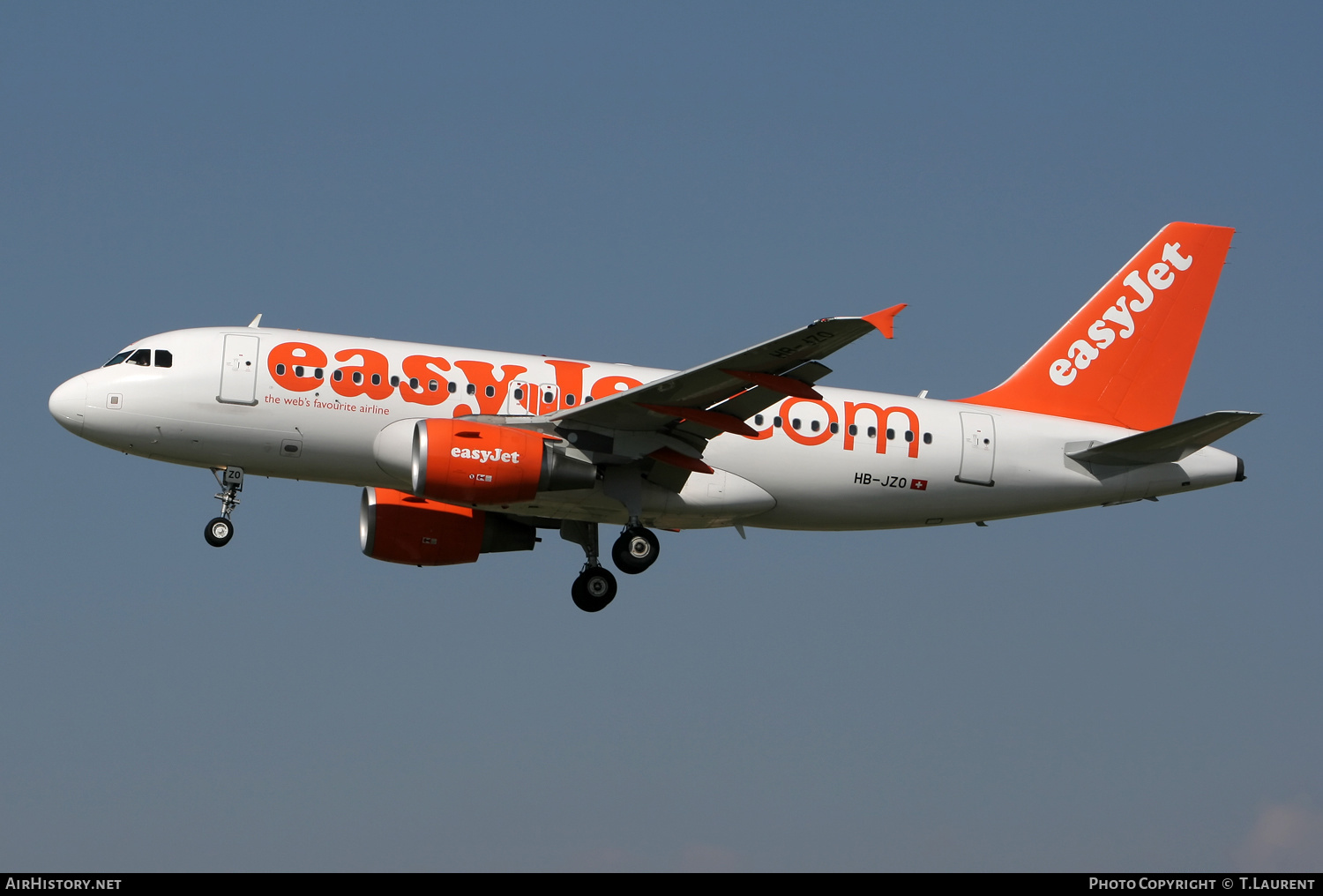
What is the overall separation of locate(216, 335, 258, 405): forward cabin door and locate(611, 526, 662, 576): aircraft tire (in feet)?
25.1

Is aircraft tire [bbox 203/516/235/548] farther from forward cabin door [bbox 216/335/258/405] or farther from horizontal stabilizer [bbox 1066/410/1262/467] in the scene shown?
horizontal stabilizer [bbox 1066/410/1262/467]

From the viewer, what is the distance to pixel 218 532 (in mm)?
31578

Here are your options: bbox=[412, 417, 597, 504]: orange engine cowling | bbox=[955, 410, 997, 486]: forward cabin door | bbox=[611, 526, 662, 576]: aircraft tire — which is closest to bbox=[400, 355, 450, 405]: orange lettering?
bbox=[412, 417, 597, 504]: orange engine cowling

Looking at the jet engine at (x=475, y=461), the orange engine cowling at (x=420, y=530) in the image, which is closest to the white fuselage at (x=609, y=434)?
the jet engine at (x=475, y=461)

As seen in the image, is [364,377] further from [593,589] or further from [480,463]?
[593,589]

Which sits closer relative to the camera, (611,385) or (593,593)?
(611,385)

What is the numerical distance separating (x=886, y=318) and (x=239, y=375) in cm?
1272

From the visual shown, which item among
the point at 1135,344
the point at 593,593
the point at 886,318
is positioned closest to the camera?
the point at 886,318

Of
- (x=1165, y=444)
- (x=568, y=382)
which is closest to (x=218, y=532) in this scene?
(x=568, y=382)

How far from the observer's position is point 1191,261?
3825 centimetres

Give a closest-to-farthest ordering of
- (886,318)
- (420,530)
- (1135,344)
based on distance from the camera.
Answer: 1. (886,318)
2. (420,530)
3. (1135,344)

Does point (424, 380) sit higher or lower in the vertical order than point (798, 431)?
higher
